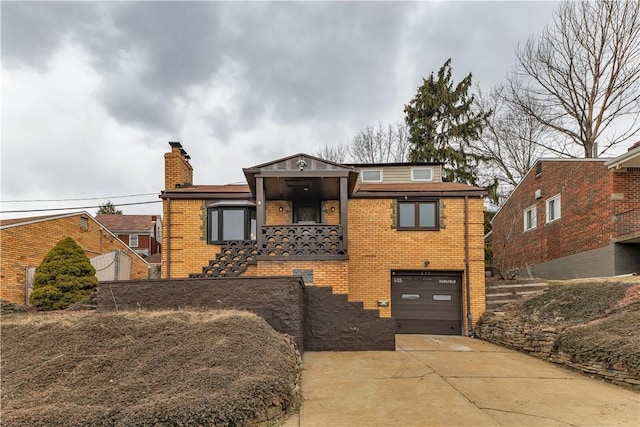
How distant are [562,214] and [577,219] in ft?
3.39

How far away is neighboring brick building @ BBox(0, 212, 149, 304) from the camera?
14.8 metres

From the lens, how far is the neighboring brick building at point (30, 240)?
14.8 m

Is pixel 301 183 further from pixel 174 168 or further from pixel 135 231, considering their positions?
pixel 135 231

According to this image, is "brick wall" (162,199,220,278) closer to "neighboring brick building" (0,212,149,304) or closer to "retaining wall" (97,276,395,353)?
"retaining wall" (97,276,395,353)

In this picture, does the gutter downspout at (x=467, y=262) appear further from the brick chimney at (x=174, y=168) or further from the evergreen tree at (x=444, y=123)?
the evergreen tree at (x=444, y=123)

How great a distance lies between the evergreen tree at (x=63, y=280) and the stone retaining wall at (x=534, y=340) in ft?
41.3

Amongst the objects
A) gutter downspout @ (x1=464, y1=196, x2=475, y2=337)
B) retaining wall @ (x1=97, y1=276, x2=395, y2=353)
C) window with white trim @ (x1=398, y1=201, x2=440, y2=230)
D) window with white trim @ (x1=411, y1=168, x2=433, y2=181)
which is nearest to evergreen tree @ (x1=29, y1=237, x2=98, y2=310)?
retaining wall @ (x1=97, y1=276, x2=395, y2=353)

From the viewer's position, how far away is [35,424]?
474 cm

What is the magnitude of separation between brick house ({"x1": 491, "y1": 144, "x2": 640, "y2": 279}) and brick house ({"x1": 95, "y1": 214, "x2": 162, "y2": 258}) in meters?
32.4

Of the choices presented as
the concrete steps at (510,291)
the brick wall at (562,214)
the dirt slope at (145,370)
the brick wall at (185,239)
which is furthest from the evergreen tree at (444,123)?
the dirt slope at (145,370)

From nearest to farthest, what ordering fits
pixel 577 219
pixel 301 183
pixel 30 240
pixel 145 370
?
1. pixel 145 370
2. pixel 301 183
3. pixel 30 240
4. pixel 577 219

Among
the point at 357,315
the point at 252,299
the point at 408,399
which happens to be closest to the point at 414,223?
the point at 357,315

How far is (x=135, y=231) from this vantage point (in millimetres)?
40375

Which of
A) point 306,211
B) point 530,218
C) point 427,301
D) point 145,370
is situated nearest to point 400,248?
point 427,301
